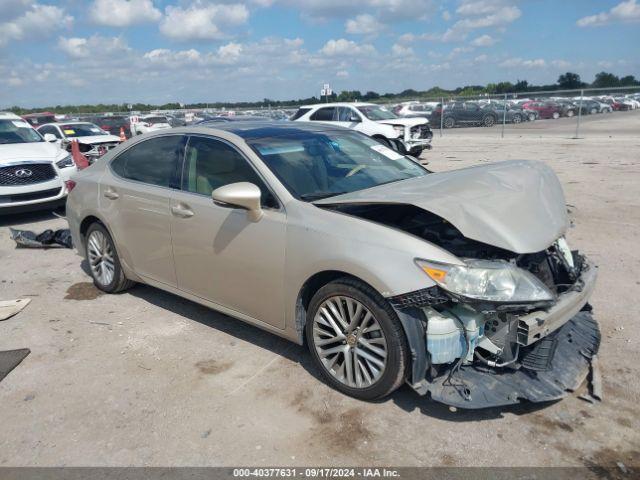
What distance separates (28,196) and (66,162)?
105cm

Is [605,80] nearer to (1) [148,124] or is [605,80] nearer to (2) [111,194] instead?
(1) [148,124]

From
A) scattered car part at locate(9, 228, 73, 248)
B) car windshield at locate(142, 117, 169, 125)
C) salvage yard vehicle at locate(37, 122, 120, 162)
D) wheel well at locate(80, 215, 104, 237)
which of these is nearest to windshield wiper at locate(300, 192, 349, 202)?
wheel well at locate(80, 215, 104, 237)

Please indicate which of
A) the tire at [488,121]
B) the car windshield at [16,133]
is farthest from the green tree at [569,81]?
the car windshield at [16,133]

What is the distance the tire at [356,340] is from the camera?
3.08 meters

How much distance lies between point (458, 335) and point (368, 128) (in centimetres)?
1483

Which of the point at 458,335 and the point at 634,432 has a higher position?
the point at 458,335

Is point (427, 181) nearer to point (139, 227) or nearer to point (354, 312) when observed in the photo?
point (354, 312)

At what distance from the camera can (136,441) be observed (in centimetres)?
309

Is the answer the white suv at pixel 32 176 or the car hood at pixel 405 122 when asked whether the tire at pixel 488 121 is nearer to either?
the car hood at pixel 405 122

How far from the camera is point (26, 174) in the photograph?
29.3 ft

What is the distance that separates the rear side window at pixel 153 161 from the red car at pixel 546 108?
35.7 meters

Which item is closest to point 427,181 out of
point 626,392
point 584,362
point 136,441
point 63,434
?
point 584,362

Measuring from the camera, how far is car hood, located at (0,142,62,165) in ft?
29.3

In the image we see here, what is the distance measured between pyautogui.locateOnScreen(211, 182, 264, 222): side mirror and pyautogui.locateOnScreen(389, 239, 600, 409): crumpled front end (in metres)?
1.19
